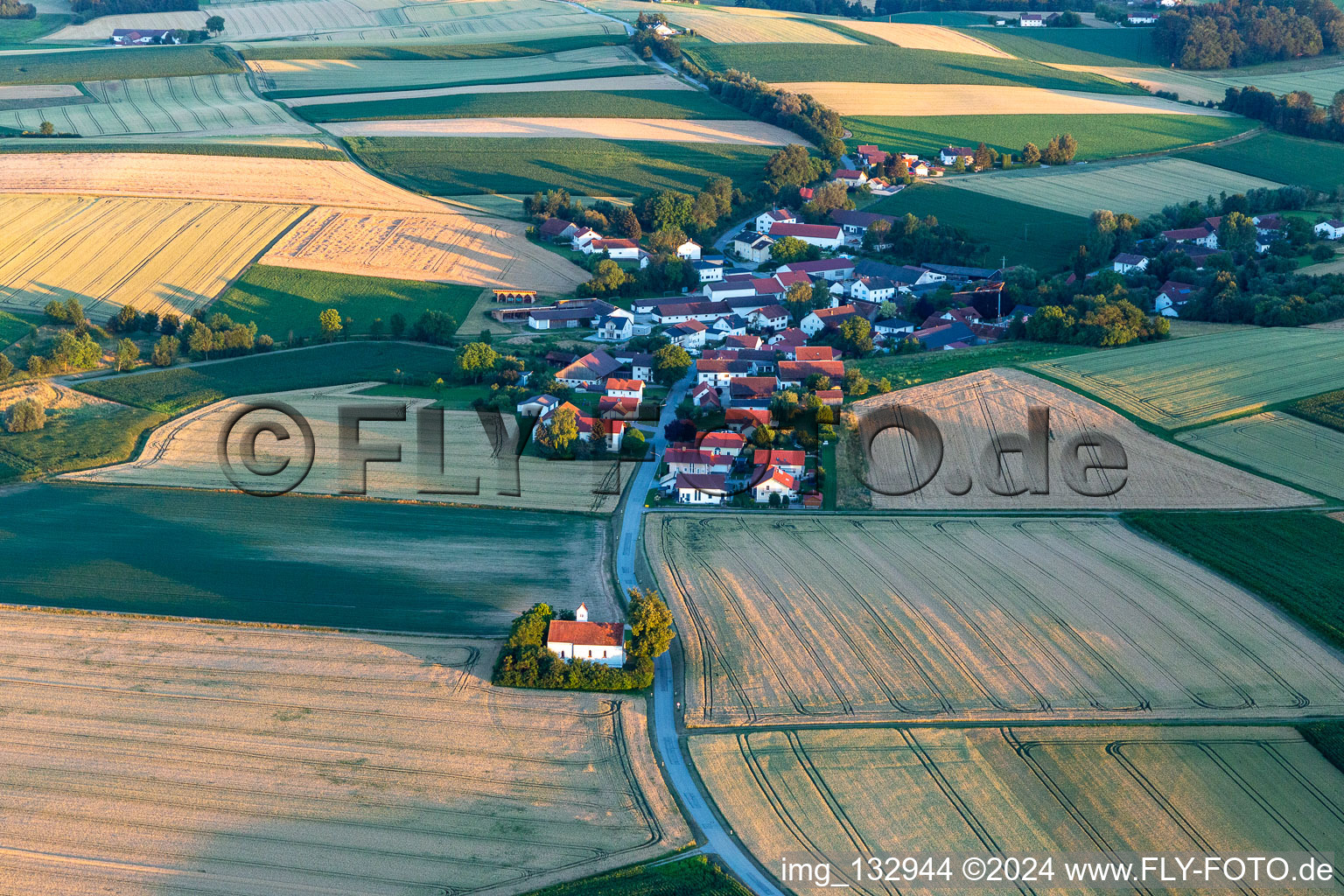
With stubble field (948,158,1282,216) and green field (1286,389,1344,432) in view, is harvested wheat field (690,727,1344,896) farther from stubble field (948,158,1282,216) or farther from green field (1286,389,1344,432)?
stubble field (948,158,1282,216)

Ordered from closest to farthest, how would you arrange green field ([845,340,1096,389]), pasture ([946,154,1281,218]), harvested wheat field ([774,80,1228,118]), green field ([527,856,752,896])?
1. green field ([527,856,752,896])
2. green field ([845,340,1096,389])
3. pasture ([946,154,1281,218])
4. harvested wheat field ([774,80,1228,118])

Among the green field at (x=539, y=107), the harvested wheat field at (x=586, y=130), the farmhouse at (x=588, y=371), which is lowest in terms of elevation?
the farmhouse at (x=588, y=371)

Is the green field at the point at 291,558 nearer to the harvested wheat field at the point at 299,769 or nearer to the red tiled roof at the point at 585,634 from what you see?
the harvested wheat field at the point at 299,769

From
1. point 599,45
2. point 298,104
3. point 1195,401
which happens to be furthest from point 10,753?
point 599,45

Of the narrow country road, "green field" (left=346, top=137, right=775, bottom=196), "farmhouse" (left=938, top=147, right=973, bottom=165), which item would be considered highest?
"farmhouse" (left=938, top=147, right=973, bottom=165)

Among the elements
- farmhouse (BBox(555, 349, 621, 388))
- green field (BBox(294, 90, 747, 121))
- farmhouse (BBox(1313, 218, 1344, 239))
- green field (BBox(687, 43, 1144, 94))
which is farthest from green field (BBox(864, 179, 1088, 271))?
green field (BBox(687, 43, 1144, 94))

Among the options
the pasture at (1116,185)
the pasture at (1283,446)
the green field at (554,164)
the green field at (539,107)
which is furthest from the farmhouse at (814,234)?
the pasture at (1283,446)
